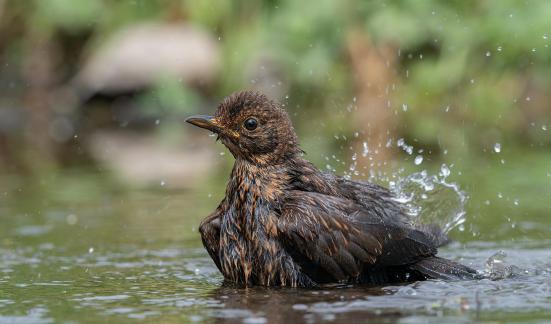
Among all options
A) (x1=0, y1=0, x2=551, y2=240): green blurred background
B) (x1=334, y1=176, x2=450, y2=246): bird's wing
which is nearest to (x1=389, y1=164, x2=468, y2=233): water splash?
(x1=334, y1=176, x2=450, y2=246): bird's wing

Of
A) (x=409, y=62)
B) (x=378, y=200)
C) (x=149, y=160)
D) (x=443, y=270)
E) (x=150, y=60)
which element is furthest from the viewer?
(x=150, y=60)

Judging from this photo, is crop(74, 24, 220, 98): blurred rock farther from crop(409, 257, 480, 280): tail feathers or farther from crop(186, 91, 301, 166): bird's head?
crop(409, 257, 480, 280): tail feathers

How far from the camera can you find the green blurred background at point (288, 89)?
12258 millimetres

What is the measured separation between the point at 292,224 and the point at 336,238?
0.93ft

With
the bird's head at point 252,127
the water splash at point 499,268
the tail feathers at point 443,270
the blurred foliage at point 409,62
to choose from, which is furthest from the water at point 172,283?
the blurred foliage at point 409,62

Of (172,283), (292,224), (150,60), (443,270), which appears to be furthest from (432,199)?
(150,60)

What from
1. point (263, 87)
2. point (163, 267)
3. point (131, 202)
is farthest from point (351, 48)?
point (163, 267)

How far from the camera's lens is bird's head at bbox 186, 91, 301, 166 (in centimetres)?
692

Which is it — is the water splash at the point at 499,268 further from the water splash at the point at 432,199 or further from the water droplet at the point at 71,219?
the water droplet at the point at 71,219

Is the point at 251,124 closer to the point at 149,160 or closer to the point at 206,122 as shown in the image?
the point at 206,122

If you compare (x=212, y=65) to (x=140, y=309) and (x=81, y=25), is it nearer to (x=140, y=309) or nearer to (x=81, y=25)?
(x=81, y=25)

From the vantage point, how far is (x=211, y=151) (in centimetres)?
1541

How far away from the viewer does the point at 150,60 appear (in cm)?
2047

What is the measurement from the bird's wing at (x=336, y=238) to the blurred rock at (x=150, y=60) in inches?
523
